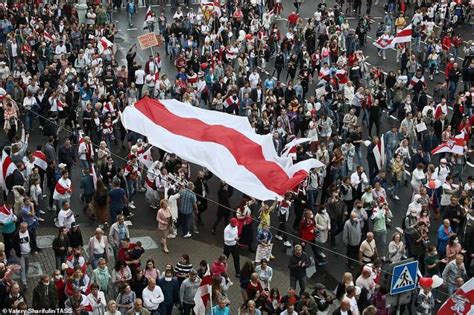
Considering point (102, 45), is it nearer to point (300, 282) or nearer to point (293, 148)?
point (293, 148)

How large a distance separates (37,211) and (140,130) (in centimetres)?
329

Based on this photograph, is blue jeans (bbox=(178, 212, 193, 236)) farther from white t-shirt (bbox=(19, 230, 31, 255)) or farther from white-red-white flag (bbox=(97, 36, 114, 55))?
white-red-white flag (bbox=(97, 36, 114, 55))

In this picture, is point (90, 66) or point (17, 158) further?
point (90, 66)

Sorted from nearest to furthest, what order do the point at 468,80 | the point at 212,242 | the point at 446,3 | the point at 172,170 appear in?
the point at 212,242
the point at 172,170
the point at 468,80
the point at 446,3

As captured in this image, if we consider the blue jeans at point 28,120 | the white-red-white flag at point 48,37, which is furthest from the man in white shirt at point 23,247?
the white-red-white flag at point 48,37

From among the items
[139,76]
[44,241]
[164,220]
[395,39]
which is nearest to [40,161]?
[44,241]

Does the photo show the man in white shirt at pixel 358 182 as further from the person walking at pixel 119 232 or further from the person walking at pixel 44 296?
the person walking at pixel 44 296

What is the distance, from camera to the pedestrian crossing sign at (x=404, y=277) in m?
16.0

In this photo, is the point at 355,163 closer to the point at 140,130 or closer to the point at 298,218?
the point at 298,218

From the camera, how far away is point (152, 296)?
16.9 meters

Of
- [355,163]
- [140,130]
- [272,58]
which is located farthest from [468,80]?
[140,130]

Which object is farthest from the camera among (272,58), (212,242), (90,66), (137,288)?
(272,58)

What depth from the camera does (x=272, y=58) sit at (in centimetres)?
3650

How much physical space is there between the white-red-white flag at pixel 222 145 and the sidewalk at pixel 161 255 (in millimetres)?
2292
